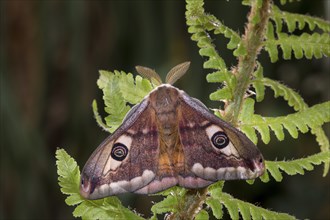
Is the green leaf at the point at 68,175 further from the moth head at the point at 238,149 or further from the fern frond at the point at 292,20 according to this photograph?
the fern frond at the point at 292,20

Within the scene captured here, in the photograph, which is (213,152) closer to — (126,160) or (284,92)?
(126,160)

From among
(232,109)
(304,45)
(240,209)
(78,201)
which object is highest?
(304,45)

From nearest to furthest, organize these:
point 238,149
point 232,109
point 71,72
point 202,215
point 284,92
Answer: point 202,215, point 238,149, point 232,109, point 284,92, point 71,72

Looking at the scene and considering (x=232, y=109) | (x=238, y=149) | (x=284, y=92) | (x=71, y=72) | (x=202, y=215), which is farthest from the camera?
(x=71, y=72)

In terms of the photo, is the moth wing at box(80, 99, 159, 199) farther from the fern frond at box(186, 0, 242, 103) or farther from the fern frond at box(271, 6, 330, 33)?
the fern frond at box(271, 6, 330, 33)

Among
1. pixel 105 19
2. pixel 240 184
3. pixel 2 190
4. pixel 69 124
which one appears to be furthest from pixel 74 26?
pixel 240 184

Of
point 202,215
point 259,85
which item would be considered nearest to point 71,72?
point 259,85

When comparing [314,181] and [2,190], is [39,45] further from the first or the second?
[314,181]
